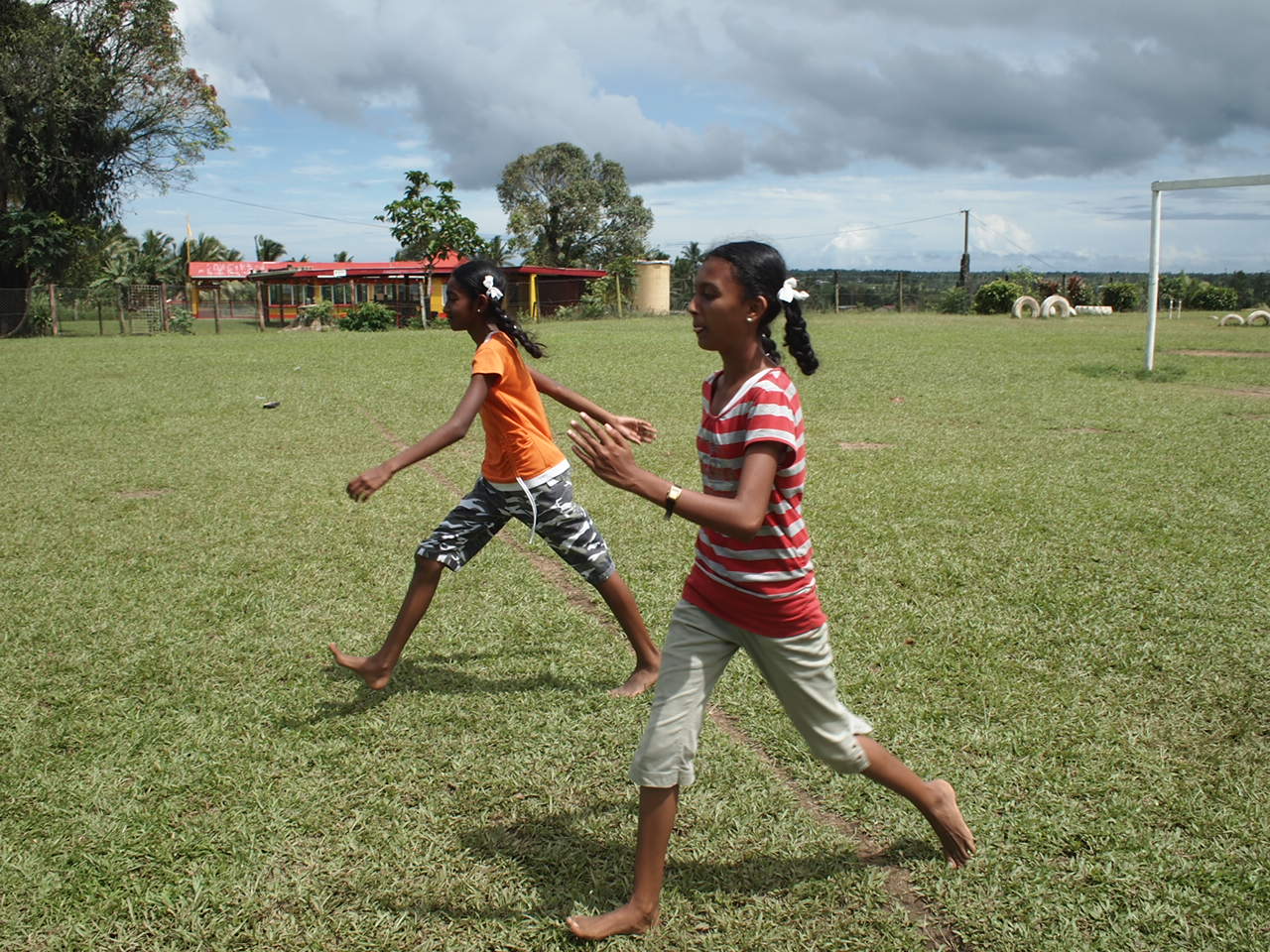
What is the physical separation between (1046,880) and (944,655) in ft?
5.49

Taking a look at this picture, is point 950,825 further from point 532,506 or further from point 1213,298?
point 1213,298

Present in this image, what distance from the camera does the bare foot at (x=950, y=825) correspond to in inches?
114

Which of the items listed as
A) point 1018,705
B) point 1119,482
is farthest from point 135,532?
point 1119,482

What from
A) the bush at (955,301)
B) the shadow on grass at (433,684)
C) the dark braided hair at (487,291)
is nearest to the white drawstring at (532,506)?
the dark braided hair at (487,291)

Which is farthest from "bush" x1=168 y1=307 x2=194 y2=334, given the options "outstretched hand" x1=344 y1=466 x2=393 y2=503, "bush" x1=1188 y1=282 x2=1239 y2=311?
"bush" x1=1188 y1=282 x2=1239 y2=311

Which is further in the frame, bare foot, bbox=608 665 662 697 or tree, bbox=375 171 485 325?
tree, bbox=375 171 485 325

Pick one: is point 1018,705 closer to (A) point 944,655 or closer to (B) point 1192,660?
(A) point 944,655

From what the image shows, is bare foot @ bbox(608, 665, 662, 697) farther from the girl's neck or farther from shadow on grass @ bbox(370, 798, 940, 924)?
the girl's neck

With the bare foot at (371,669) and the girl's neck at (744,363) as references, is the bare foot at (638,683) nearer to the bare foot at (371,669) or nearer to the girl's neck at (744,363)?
the bare foot at (371,669)

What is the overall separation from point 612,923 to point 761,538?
3.55 ft

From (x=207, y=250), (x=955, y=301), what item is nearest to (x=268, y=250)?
(x=207, y=250)

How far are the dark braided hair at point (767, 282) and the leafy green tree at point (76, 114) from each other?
36676mm

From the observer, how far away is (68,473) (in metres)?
8.99

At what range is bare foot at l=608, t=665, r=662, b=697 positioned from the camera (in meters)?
4.16
